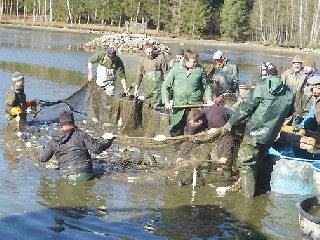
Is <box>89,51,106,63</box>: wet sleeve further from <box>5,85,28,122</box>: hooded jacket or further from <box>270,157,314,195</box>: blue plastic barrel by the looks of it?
<box>270,157,314,195</box>: blue plastic barrel

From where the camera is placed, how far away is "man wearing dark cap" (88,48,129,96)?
12.4m

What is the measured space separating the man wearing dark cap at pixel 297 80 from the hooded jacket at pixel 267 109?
3.19 meters

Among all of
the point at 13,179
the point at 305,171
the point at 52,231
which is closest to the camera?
the point at 52,231

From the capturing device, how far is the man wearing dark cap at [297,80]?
10.3m

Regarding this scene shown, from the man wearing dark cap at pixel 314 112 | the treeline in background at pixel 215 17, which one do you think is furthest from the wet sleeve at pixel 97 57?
the treeline in background at pixel 215 17

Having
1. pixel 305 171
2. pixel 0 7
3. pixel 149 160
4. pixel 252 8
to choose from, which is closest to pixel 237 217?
pixel 305 171

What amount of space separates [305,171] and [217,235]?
1965 millimetres

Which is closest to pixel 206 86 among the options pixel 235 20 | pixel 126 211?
pixel 126 211

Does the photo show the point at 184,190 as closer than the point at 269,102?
No

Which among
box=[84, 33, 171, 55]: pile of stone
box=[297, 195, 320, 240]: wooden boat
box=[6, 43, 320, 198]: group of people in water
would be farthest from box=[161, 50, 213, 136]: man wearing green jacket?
box=[84, 33, 171, 55]: pile of stone

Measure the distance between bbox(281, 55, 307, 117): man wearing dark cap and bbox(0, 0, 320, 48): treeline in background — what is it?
6085 cm

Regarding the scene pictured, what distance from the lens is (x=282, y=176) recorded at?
25.2 ft

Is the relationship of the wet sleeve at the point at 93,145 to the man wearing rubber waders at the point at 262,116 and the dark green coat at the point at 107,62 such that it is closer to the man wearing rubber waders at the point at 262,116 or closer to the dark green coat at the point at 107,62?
the man wearing rubber waders at the point at 262,116

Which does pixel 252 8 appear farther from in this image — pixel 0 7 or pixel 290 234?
pixel 290 234
